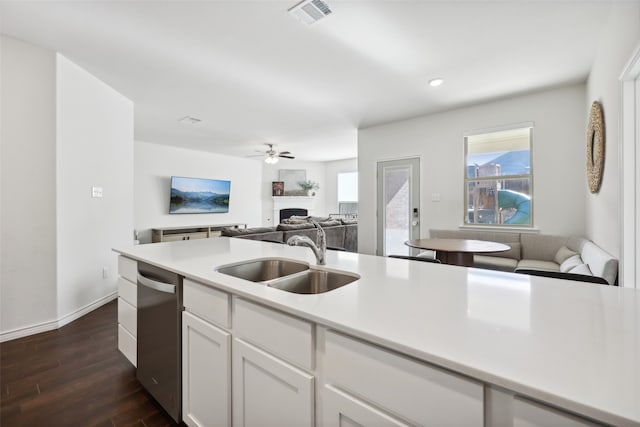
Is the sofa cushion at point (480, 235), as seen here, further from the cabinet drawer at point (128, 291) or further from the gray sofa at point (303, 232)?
the cabinet drawer at point (128, 291)

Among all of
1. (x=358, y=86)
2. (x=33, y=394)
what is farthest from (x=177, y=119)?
(x=33, y=394)

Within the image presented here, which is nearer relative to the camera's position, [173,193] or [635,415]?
[635,415]

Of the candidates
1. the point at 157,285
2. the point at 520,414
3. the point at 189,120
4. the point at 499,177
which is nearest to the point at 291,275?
the point at 157,285

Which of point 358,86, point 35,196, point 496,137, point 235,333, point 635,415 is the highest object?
point 358,86

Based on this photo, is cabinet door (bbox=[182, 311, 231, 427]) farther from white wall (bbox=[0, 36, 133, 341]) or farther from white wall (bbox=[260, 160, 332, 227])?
white wall (bbox=[260, 160, 332, 227])

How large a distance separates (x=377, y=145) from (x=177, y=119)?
3462 millimetres

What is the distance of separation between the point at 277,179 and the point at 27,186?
6765 millimetres

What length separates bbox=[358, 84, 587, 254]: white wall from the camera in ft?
11.8

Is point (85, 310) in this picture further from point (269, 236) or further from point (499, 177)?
point (499, 177)

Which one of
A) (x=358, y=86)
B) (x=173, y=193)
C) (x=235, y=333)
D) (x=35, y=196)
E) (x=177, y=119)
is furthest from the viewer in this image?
(x=173, y=193)

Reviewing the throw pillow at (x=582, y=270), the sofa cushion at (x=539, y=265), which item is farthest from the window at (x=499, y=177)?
the throw pillow at (x=582, y=270)

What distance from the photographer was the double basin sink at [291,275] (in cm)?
137

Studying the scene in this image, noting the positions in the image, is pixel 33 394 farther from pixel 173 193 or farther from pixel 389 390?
pixel 173 193

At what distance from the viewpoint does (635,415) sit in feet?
1.47
